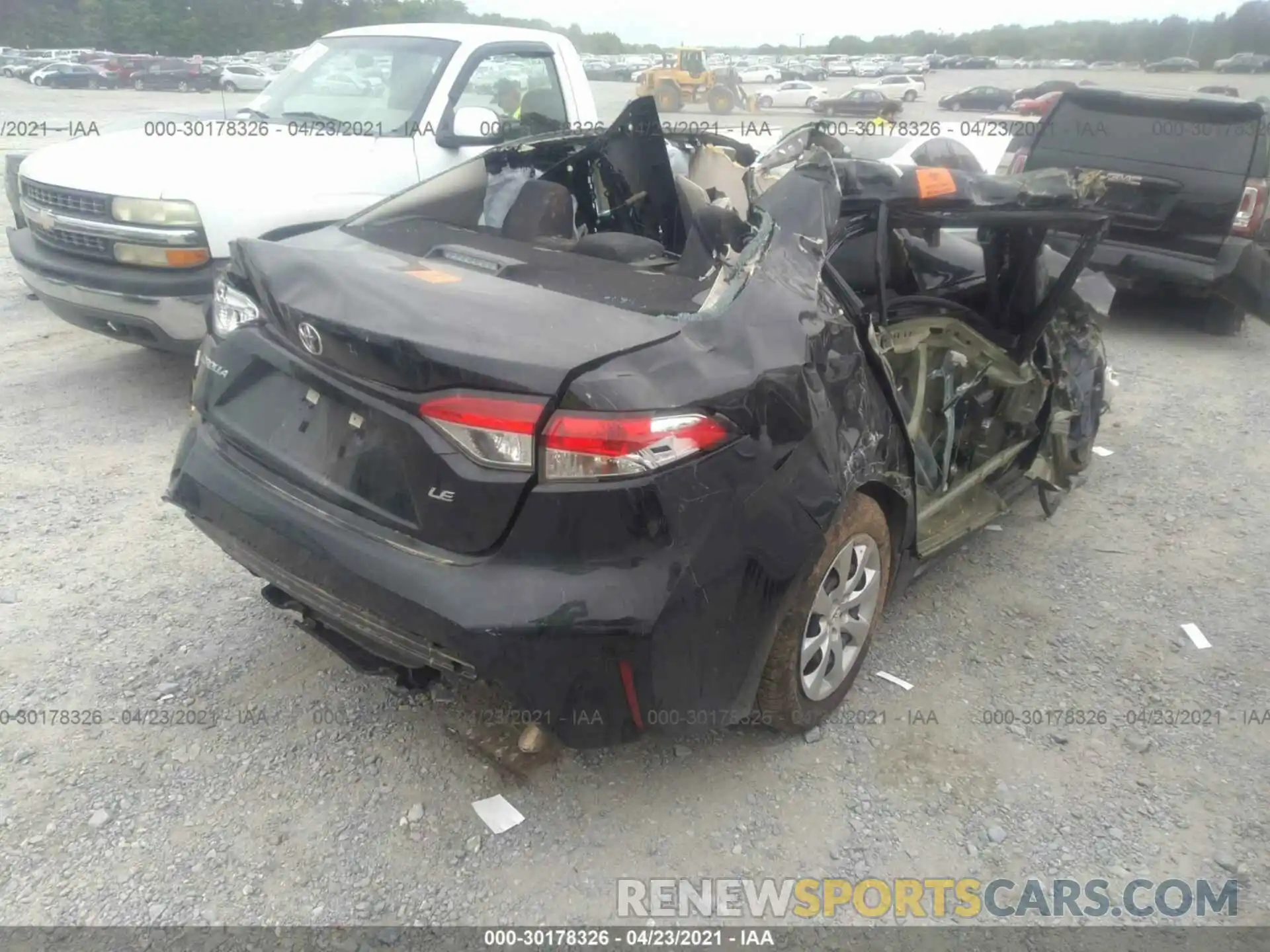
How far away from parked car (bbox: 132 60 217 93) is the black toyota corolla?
37756mm

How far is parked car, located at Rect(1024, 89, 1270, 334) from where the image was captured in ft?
22.5

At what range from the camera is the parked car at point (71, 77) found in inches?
1307

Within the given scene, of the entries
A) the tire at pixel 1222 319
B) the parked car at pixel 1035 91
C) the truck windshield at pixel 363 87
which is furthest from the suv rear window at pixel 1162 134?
Answer: the parked car at pixel 1035 91

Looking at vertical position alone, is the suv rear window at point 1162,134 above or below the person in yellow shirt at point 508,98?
below

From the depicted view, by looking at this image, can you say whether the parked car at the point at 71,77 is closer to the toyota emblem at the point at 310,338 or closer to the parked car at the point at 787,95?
the parked car at the point at 787,95

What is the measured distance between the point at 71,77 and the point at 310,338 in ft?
128

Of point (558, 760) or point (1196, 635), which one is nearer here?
point (558, 760)

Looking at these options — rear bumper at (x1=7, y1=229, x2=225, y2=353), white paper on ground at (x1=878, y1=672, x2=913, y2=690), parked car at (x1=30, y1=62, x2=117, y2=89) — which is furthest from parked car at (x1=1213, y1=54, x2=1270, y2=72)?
parked car at (x1=30, y1=62, x2=117, y2=89)

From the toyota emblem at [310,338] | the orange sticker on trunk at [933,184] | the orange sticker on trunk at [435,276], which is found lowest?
the toyota emblem at [310,338]

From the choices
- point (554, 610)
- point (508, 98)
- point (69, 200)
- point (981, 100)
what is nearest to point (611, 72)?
point (981, 100)

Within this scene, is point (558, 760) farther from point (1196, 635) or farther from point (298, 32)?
point (298, 32)

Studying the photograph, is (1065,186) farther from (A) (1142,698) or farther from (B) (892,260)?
(A) (1142,698)

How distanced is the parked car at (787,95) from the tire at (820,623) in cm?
2909

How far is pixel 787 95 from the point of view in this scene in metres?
30.4
